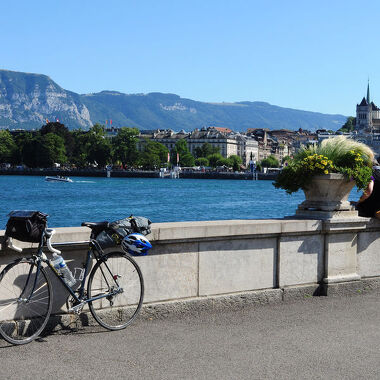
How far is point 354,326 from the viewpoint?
674 cm

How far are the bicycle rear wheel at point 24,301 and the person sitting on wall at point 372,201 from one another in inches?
168

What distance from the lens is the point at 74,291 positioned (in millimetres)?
6266

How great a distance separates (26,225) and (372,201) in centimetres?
461

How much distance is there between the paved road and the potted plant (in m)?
1.50

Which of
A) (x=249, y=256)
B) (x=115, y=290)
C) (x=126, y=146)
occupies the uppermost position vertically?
(x=249, y=256)

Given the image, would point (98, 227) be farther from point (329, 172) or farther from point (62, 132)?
point (62, 132)

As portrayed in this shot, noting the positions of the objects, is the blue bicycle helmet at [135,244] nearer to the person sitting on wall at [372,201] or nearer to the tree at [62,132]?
the person sitting on wall at [372,201]

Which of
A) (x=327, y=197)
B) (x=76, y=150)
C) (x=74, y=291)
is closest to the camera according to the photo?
(x=74, y=291)

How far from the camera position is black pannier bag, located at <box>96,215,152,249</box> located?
6336mm

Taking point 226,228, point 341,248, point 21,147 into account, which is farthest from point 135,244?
point 21,147

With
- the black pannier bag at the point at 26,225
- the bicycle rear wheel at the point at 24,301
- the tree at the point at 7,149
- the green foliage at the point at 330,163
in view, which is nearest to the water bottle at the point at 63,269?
the bicycle rear wheel at the point at 24,301

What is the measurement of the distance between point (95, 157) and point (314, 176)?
181212 mm

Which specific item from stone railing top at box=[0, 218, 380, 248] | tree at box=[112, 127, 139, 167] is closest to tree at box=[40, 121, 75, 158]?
tree at box=[112, 127, 139, 167]

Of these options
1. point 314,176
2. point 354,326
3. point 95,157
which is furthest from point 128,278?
point 95,157
